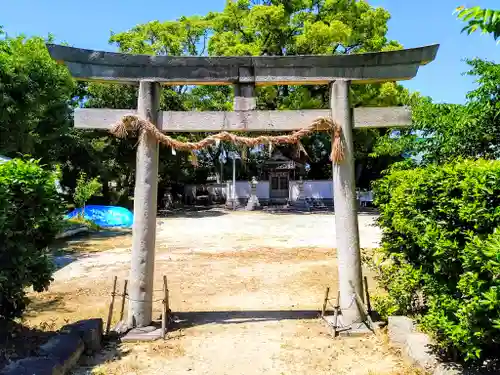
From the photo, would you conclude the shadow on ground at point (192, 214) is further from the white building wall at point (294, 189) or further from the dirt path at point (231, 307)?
the dirt path at point (231, 307)

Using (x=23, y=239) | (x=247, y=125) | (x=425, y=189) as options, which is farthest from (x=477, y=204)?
(x=23, y=239)

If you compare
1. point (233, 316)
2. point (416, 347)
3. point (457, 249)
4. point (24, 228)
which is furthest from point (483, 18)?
point (233, 316)

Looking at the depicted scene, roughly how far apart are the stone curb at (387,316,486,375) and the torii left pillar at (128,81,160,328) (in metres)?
3.35

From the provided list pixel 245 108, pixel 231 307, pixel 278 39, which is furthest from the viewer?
pixel 278 39

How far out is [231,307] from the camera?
7.31m

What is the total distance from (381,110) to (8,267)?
5.22m

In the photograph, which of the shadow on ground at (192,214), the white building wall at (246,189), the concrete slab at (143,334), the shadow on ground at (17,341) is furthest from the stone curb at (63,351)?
the white building wall at (246,189)

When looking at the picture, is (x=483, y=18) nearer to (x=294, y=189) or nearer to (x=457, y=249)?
Result: (x=457, y=249)

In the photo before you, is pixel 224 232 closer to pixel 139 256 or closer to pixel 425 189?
pixel 139 256

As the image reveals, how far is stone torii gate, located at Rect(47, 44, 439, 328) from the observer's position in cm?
599

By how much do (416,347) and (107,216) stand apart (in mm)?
18766

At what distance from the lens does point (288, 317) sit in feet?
21.6

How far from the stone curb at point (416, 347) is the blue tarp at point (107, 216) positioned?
1739 cm

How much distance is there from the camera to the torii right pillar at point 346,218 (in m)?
5.95
